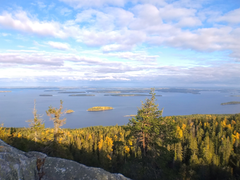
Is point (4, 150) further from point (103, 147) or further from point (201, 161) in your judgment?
point (201, 161)

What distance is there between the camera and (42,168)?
6.06 metres

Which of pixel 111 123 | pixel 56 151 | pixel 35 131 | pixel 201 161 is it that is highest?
pixel 35 131

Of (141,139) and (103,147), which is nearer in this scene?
(141,139)

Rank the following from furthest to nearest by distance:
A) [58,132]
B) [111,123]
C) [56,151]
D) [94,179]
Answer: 1. [111,123]
2. [58,132]
3. [56,151]
4. [94,179]

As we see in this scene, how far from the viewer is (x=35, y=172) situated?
5.92 m

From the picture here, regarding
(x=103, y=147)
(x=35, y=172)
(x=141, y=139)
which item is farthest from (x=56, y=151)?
(x=103, y=147)

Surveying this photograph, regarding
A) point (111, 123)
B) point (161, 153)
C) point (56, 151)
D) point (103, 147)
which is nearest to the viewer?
point (161, 153)

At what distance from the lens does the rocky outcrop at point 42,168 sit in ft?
18.2

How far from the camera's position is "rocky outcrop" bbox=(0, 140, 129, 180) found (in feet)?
18.2

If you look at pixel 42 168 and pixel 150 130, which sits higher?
pixel 42 168

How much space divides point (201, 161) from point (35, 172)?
3360cm

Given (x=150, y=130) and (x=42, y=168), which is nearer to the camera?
(x=42, y=168)

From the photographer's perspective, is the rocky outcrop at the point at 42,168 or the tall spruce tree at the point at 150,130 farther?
the tall spruce tree at the point at 150,130

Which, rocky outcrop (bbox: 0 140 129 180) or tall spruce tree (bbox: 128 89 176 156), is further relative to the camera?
tall spruce tree (bbox: 128 89 176 156)
